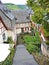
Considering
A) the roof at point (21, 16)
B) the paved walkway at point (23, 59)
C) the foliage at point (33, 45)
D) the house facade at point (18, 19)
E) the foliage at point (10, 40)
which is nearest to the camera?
the paved walkway at point (23, 59)

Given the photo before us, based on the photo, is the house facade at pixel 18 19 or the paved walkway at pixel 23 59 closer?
the paved walkway at pixel 23 59

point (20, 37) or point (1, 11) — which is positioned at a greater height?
point (1, 11)

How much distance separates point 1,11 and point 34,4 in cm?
2877

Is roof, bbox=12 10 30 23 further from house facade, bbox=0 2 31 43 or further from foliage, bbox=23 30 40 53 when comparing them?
foliage, bbox=23 30 40 53

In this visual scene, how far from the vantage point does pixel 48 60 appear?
1443 inches

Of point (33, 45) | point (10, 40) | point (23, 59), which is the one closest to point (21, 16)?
point (10, 40)

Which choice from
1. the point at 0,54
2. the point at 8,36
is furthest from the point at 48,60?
the point at 8,36

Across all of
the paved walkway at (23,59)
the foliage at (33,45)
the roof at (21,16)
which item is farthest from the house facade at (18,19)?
the paved walkway at (23,59)

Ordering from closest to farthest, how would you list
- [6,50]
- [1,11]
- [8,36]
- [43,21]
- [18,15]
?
[43,21], [6,50], [8,36], [1,11], [18,15]

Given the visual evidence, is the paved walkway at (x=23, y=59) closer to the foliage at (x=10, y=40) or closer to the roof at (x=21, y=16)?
the foliage at (x=10, y=40)

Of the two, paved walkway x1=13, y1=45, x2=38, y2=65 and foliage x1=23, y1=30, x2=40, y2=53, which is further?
foliage x1=23, y1=30, x2=40, y2=53

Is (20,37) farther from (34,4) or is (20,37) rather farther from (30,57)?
(34,4)

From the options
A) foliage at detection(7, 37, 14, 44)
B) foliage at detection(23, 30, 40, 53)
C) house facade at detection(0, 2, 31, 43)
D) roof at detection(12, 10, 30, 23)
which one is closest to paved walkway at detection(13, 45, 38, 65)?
foliage at detection(23, 30, 40, 53)

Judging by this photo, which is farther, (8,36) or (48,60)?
(8,36)
